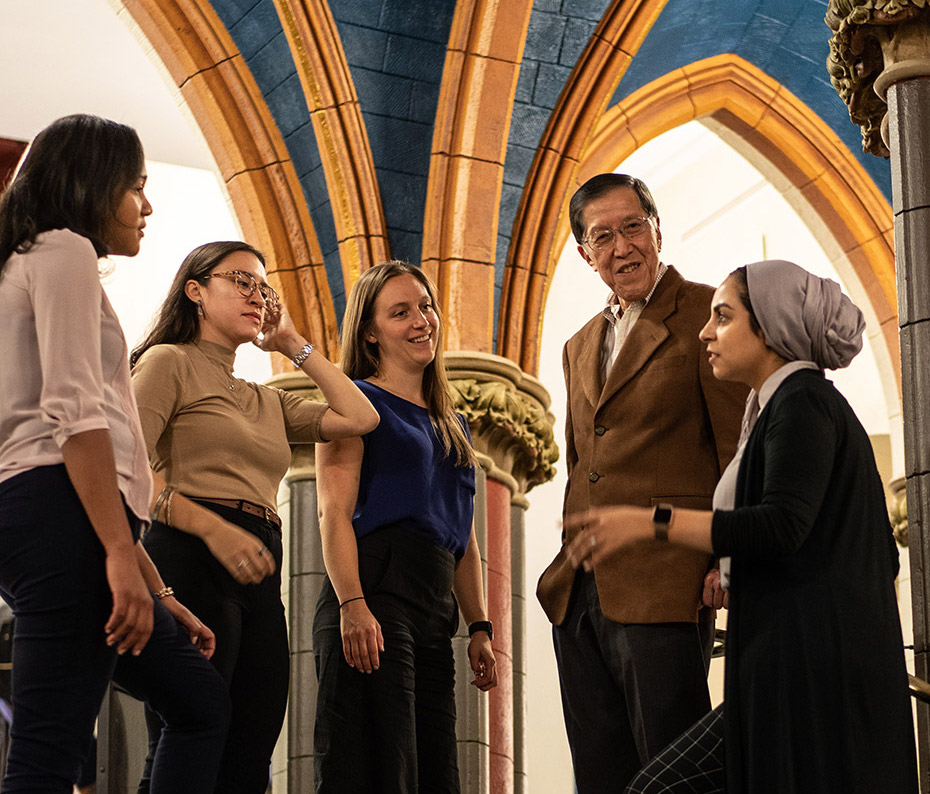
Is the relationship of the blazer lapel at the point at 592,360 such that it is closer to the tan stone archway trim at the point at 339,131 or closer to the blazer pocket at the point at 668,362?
the blazer pocket at the point at 668,362

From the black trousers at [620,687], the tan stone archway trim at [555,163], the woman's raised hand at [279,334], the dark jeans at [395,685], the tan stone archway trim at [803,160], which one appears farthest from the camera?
the tan stone archway trim at [803,160]

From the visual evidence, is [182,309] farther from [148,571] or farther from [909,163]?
[909,163]

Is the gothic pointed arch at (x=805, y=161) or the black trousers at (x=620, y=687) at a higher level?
the gothic pointed arch at (x=805, y=161)

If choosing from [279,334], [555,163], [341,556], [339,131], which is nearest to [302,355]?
[279,334]

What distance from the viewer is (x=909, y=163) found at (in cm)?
328

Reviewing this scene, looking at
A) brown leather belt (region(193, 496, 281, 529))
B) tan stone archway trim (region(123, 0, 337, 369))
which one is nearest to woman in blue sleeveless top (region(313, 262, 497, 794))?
brown leather belt (region(193, 496, 281, 529))

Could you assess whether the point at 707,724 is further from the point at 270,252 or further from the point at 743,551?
the point at 270,252

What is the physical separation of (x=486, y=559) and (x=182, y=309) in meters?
2.55

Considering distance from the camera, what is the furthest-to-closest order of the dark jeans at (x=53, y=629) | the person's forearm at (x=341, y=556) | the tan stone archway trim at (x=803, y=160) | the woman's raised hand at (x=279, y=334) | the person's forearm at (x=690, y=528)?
the tan stone archway trim at (x=803, y=160) → the woman's raised hand at (x=279, y=334) → the person's forearm at (x=341, y=556) → the person's forearm at (x=690, y=528) → the dark jeans at (x=53, y=629)

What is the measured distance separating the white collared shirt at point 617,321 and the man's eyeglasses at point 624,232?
105mm

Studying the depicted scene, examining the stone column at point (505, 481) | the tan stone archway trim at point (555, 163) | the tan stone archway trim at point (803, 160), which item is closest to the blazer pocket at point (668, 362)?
the stone column at point (505, 481)

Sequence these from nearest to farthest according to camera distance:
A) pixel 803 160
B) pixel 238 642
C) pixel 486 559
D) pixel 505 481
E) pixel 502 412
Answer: pixel 238 642 → pixel 486 559 → pixel 502 412 → pixel 505 481 → pixel 803 160

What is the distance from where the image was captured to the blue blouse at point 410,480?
335cm

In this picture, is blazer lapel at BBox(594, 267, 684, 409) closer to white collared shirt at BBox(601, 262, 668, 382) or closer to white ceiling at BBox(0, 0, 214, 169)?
white collared shirt at BBox(601, 262, 668, 382)
